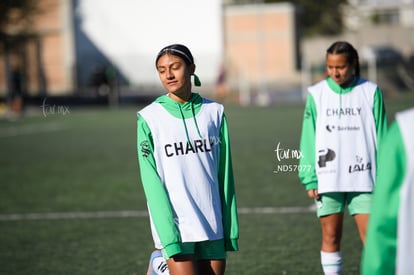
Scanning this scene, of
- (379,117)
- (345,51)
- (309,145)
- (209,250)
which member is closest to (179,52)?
(209,250)

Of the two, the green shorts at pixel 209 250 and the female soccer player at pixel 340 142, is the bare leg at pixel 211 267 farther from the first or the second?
the female soccer player at pixel 340 142

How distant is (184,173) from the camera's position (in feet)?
15.0

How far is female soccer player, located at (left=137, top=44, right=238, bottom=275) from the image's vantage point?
4.50 meters

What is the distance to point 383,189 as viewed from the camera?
2.67 metres

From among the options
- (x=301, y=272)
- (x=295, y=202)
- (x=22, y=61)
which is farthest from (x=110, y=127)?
(x=22, y=61)

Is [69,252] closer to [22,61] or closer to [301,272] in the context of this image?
[301,272]

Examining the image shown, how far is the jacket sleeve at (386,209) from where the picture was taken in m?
2.63

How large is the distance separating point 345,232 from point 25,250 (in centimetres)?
374

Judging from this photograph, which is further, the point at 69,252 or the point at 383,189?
the point at 69,252

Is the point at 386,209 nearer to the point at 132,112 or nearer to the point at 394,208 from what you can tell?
the point at 394,208

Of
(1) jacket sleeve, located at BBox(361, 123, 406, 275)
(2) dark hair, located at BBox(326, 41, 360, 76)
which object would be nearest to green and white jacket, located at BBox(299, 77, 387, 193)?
(2) dark hair, located at BBox(326, 41, 360, 76)

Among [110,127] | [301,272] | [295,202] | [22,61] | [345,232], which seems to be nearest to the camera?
[301,272]

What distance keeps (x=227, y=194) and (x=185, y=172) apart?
12.4 inches

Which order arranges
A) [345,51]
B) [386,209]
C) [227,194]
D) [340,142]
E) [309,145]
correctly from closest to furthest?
[386,209], [227,194], [345,51], [340,142], [309,145]
